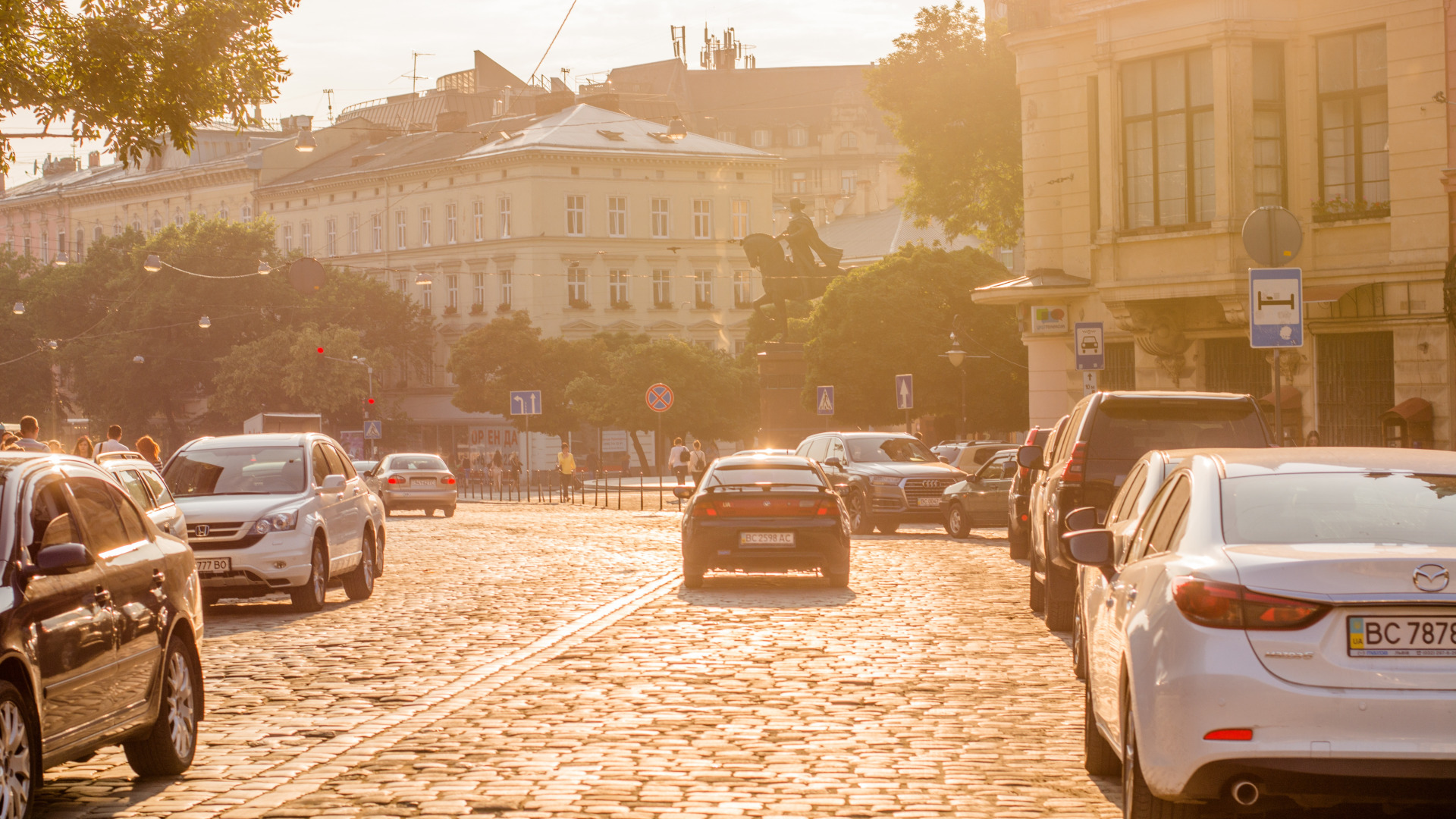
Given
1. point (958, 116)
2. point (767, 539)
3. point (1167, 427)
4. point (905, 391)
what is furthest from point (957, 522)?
point (958, 116)

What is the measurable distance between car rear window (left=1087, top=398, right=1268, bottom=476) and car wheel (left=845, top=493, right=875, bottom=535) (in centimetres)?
1710

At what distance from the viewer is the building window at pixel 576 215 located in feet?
299

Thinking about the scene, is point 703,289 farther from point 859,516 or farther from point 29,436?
point 29,436

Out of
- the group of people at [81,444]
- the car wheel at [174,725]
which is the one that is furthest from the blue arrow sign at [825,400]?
the car wheel at [174,725]

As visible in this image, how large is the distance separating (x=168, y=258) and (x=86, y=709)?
8456cm

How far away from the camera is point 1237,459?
705 cm

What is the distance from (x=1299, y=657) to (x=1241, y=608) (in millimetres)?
227

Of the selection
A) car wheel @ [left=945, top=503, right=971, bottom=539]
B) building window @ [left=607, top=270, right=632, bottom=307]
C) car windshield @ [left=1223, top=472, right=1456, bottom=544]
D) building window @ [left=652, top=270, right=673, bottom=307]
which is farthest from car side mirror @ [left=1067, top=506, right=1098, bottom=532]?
building window @ [left=652, top=270, right=673, bottom=307]

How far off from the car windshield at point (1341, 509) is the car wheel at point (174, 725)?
4.71m

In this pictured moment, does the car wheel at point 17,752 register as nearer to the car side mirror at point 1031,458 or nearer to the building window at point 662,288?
the car side mirror at point 1031,458

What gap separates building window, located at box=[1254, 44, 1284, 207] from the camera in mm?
28656

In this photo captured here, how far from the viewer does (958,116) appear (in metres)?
45.4

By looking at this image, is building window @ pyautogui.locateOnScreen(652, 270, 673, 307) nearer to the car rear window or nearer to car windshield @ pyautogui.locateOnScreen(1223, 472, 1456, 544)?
the car rear window

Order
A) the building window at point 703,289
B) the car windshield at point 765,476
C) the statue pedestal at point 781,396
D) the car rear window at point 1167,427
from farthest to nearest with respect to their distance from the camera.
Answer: the building window at point 703,289
the statue pedestal at point 781,396
the car windshield at point 765,476
the car rear window at point 1167,427
